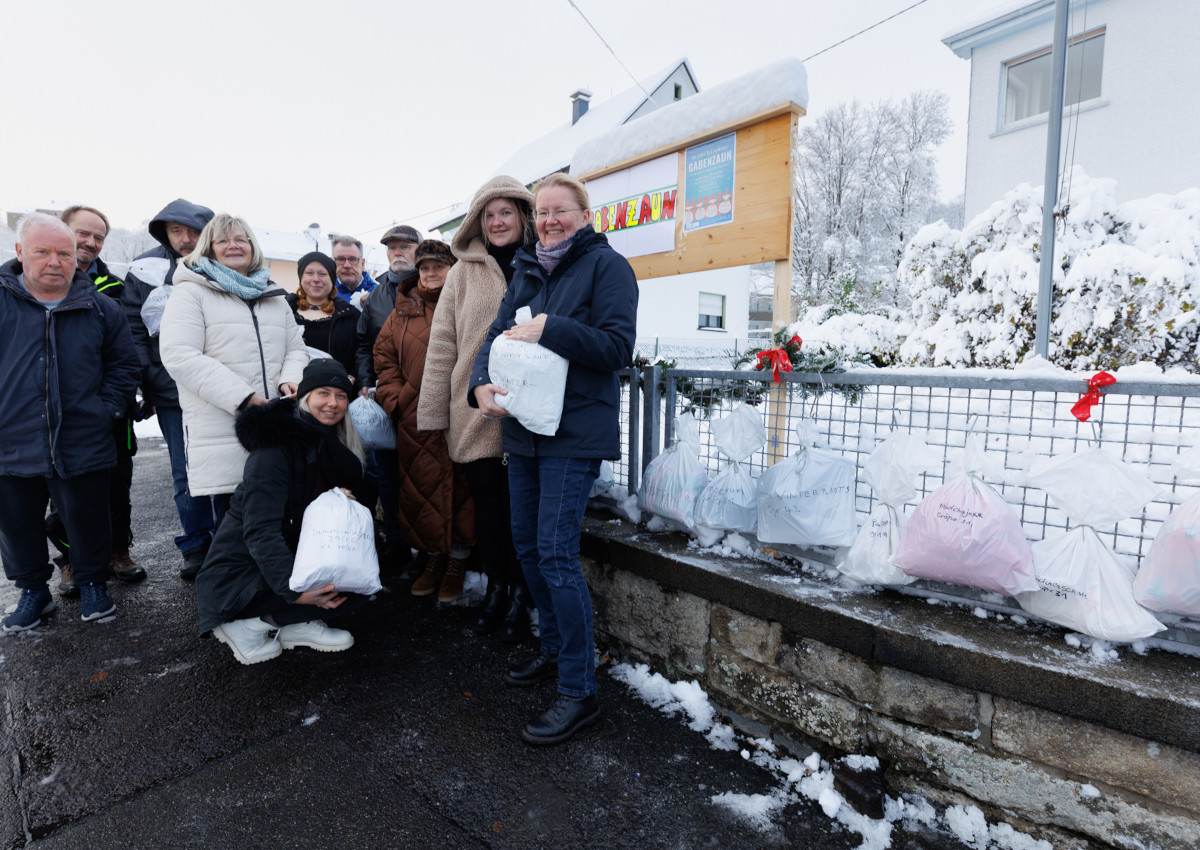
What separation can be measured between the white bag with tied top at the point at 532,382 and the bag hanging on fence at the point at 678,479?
74 cm

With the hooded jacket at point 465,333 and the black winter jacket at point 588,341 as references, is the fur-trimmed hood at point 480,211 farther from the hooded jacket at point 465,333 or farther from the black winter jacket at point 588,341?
the black winter jacket at point 588,341

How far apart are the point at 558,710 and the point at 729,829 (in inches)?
26.6

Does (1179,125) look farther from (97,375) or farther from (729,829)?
(97,375)

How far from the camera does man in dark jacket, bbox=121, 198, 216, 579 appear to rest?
11.7 ft

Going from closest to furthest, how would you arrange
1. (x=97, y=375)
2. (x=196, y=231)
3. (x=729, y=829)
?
1. (x=729, y=829)
2. (x=97, y=375)
3. (x=196, y=231)

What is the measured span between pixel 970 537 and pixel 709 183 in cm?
249

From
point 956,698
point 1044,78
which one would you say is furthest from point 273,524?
point 1044,78

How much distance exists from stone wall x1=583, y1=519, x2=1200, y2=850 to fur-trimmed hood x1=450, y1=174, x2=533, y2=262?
1580 millimetres

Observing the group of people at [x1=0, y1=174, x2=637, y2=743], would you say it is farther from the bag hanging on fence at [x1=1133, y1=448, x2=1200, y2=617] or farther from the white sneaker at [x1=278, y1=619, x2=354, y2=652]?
the bag hanging on fence at [x1=1133, y1=448, x2=1200, y2=617]

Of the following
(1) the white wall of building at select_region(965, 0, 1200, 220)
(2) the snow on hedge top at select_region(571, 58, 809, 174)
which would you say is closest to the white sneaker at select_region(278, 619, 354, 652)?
(2) the snow on hedge top at select_region(571, 58, 809, 174)

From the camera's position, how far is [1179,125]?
870 cm

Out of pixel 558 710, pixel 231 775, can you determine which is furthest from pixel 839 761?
pixel 231 775

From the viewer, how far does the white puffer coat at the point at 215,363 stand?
2.87m

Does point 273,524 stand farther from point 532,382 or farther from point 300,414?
point 532,382
